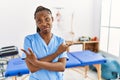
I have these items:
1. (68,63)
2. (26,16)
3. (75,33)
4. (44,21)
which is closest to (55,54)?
(44,21)

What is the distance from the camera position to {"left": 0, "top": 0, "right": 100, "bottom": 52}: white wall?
11.0ft

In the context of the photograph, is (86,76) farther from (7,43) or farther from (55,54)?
(55,54)

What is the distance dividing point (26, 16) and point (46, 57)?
9.08 feet

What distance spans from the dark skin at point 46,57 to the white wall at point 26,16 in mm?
2642

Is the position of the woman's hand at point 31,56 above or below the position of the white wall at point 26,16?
below

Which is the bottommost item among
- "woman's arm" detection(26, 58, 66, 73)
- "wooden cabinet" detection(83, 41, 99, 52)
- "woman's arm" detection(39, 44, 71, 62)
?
"wooden cabinet" detection(83, 41, 99, 52)

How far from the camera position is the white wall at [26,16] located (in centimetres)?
336

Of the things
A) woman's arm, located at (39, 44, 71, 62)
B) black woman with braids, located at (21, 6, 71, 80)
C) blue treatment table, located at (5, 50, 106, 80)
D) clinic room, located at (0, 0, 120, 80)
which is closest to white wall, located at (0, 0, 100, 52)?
clinic room, located at (0, 0, 120, 80)

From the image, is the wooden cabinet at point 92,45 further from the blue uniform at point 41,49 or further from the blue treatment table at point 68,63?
the blue uniform at point 41,49

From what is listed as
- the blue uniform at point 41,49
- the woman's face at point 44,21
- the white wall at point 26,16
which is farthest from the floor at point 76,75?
the woman's face at point 44,21

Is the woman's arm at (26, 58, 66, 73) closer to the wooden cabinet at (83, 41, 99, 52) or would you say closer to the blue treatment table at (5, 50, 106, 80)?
the blue treatment table at (5, 50, 106, 80)

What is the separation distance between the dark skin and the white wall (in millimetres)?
2642

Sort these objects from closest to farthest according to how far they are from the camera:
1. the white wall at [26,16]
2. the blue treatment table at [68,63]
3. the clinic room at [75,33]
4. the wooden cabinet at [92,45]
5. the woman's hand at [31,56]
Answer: the woman's hand at [31,56]
the blue treatment table at [68,63]
the clinic room at [75,33]
the white wall at [26,16]
the wooden cabinet at [92,45]

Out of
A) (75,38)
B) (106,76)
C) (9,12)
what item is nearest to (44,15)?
(106,76)
